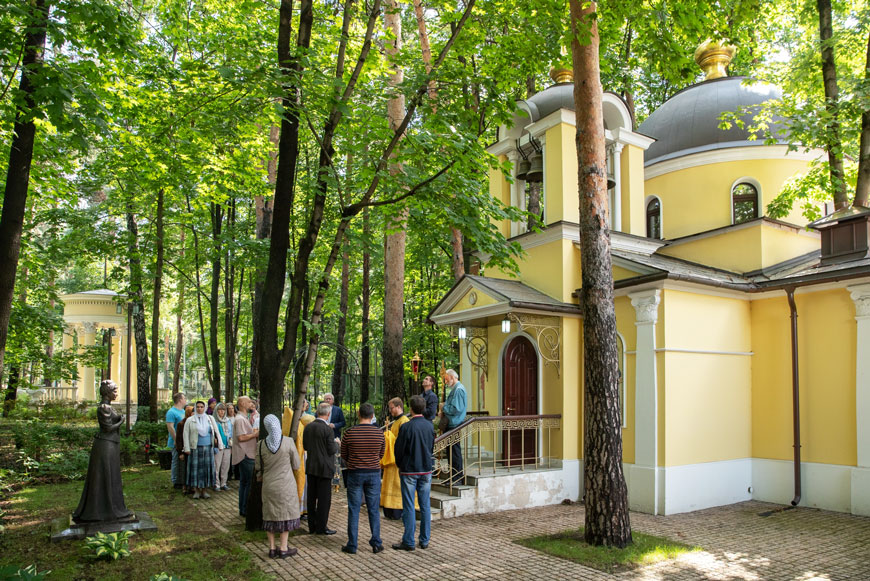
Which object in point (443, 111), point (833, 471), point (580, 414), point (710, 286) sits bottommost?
point (833, 471)

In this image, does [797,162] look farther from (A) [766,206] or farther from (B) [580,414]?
(B) [580,414]

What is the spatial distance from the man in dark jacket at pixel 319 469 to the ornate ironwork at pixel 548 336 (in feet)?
14.9

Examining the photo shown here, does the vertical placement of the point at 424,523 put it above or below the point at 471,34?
below

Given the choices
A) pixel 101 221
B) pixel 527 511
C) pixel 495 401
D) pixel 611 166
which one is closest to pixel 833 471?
pixel 527 511

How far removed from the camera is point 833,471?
32.8ft

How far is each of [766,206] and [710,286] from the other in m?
4.67

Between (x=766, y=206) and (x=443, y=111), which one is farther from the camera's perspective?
(x=766, y=206)

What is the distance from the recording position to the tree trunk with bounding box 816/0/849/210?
11.8 meters

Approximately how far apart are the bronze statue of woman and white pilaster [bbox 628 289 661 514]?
24.9 ft

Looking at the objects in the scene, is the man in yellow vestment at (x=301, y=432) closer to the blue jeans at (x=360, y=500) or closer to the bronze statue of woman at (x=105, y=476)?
the blue jeans at (x=360, y=500)

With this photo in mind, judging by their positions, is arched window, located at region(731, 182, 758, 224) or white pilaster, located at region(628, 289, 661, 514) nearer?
white pilaster, located at region(628, 289, 661, 514)

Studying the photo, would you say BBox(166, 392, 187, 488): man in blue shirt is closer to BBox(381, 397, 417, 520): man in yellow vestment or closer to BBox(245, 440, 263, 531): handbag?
BBox(245, 440, 263, 531): handbag

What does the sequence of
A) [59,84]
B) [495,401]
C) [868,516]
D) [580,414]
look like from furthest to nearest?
[495,401], [580,414], [868,516], [59,84]

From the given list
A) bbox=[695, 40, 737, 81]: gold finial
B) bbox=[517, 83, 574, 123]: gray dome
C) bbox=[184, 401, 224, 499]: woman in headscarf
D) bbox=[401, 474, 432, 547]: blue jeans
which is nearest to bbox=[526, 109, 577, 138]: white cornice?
bbox=[517, 83, 574, 123]: gray dome
